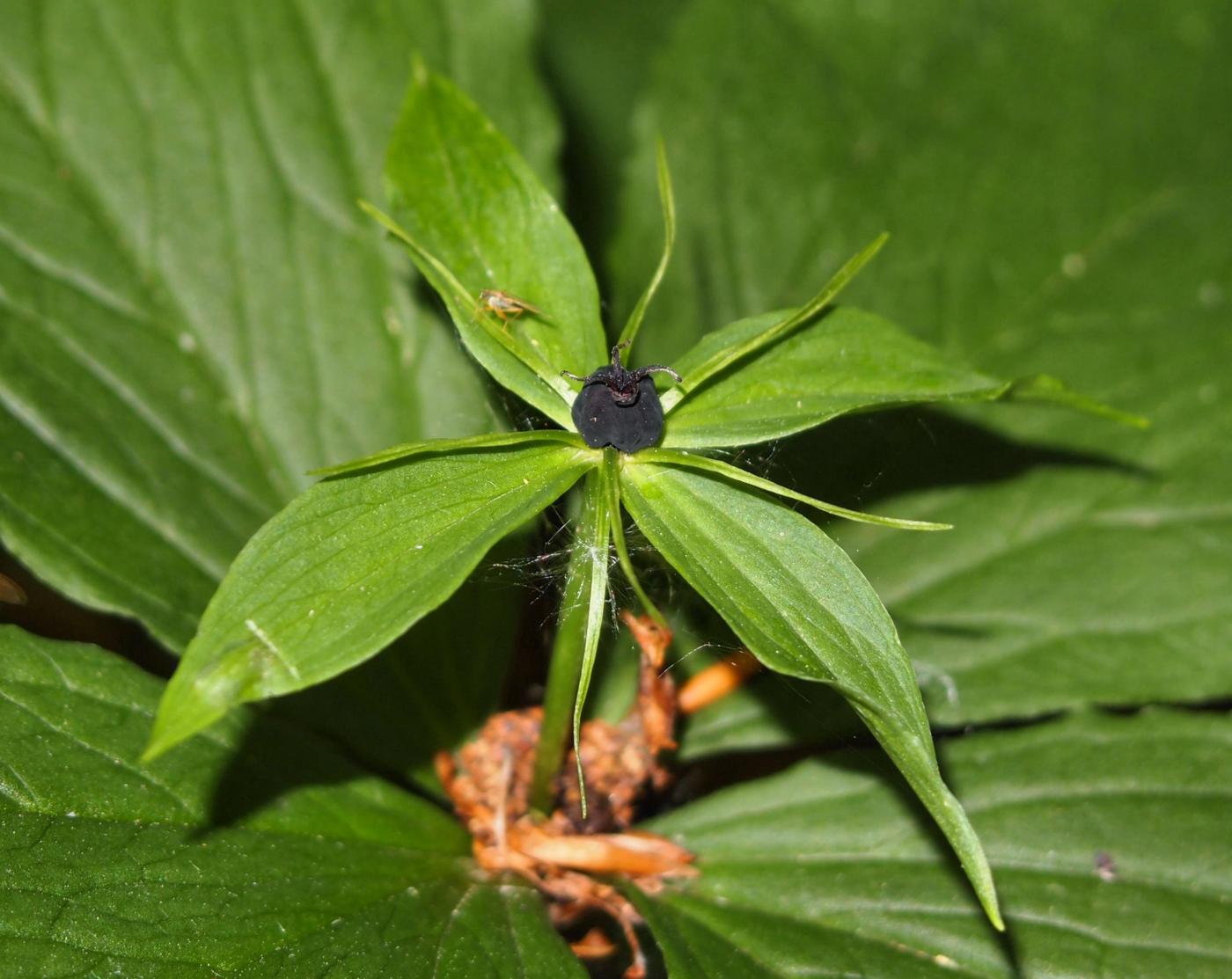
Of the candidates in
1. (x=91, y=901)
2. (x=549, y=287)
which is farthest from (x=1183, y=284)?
(x=91, y=901)

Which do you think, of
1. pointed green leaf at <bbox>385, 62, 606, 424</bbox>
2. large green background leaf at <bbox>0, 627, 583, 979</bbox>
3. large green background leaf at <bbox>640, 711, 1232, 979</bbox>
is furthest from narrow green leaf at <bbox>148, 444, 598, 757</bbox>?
large green background leaf at <bbox>640, 711, 1232, 979</bbox>

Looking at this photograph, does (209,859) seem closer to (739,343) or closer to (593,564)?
(593,564)

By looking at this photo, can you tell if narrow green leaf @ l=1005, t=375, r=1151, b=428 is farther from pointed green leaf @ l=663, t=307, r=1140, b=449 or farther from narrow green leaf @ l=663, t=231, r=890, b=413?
narrow green leaf @ l=663, t=231, r=890, b=413

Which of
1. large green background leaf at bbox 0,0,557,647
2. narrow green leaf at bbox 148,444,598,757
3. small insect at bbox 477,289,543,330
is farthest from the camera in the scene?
large green background leaf at bbox 0,0,557,647

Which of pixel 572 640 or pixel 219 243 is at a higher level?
pixel 219 243

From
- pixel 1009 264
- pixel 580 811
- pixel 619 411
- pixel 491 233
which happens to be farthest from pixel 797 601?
pixel 1009 264

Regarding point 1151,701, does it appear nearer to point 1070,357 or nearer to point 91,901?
point 1070,357
